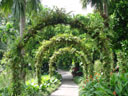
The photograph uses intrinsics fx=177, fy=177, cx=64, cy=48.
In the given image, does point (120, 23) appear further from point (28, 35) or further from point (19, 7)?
point (28, 35)

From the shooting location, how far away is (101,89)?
15.8 ft

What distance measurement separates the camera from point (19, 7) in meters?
7.53

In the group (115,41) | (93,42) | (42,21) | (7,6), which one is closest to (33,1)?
(7,6)

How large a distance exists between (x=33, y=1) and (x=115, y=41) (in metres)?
4.74

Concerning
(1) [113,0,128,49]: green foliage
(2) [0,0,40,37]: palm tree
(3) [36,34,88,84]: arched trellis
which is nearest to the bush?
(3) [36,34,88,84]: arched trellis

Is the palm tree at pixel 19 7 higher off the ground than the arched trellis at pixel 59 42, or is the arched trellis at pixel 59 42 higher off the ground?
the palm tree at pixel 19 7

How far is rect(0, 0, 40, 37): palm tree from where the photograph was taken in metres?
7.49

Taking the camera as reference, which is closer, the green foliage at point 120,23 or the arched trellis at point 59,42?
the arched trellis at point 59,42

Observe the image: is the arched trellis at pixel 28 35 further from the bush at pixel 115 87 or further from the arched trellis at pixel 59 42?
the arched trellis at pixel 59 42

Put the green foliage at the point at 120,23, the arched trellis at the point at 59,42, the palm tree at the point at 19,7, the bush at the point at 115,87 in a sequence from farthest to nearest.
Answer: the green foliage at the point at 120,23 → the palm tree at the point at 19,7 → the arched trellis at the point at 59,42 → the bush at the point at 115,87

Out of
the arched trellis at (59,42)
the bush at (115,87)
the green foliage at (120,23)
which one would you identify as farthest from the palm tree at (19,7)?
the green foliage at (120,23)

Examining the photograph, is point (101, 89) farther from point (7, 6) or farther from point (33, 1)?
point (7, 6)

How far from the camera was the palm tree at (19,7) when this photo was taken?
7.49 meters

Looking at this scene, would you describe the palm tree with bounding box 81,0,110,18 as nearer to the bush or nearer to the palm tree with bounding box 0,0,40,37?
the palm tree with bounding box 0,0,40,37
